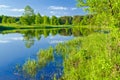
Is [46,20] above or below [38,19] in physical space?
below

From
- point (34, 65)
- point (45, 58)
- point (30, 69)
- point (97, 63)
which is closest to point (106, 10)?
point (97, 63)

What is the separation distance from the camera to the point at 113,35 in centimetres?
943

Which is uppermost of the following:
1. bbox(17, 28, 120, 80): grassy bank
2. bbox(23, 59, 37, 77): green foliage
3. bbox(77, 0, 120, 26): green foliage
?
bbox(77, 0, 120, 26): green foliage

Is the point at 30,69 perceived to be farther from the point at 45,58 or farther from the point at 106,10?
the point at 106,10

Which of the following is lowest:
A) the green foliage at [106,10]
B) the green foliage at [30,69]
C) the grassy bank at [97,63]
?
the green foliage at [30,69]

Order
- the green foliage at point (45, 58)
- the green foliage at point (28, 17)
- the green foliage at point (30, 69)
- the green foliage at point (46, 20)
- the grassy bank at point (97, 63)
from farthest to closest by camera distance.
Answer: the green foliage at point (46, 20)
the green foliage at point (28, 17)
the green foliage at point (45, 58)
the green foliage at point (30, 69)
the grassy bank at point (97, 63)

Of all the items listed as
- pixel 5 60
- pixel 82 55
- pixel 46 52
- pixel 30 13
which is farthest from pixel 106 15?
pixel 30 13

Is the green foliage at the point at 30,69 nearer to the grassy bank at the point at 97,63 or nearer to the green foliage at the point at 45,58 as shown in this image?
the grassy bank at the point at 97,63

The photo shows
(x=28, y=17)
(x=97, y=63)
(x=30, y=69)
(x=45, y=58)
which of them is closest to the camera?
(x=97, y=63)

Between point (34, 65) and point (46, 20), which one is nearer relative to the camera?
point (34, 65)

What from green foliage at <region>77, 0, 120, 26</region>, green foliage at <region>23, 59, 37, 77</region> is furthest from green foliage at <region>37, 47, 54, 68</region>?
green foliage at <region>77, 0, 120, 26</region>

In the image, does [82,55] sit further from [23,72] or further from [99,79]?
[99,79]

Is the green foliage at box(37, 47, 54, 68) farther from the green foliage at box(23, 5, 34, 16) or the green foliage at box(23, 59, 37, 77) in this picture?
the green foliage at box(23, 5, 34, 16)

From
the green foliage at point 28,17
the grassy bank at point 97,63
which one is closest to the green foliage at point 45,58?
A: the grassy bank at point 97,63
